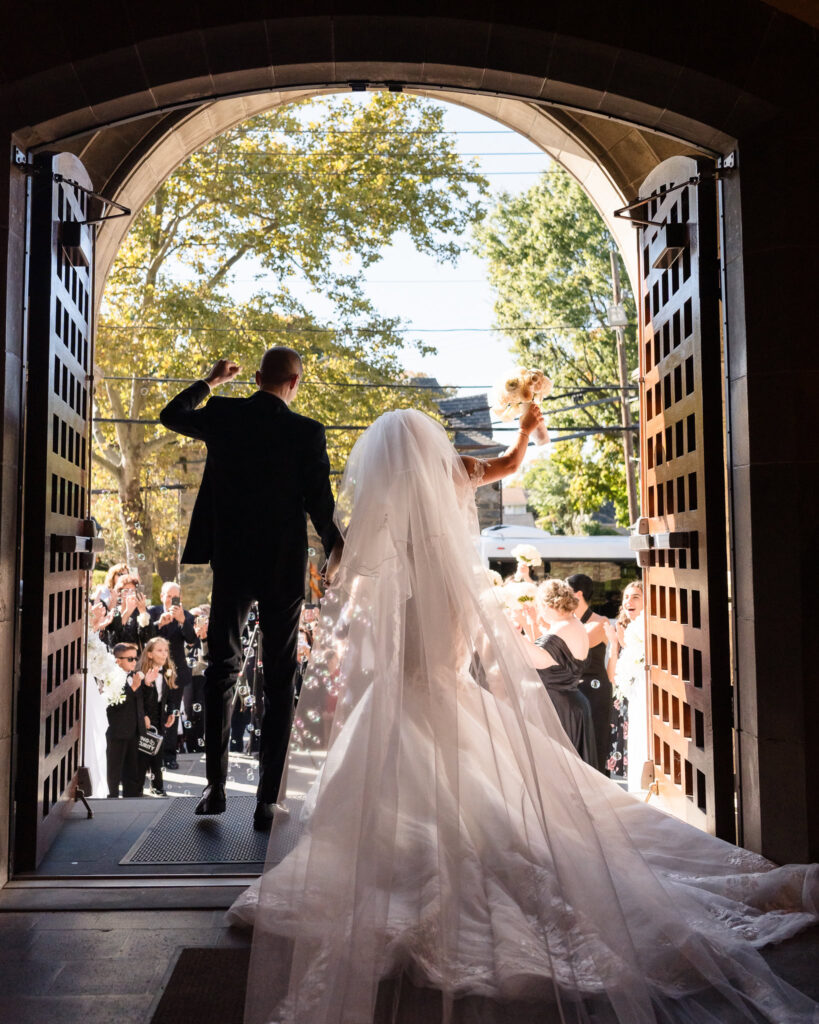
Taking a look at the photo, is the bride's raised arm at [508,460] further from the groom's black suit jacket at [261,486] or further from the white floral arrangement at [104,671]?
the white floral arrangement at [104,671]

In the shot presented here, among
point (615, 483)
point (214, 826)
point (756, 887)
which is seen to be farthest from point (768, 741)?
point (615, 483)

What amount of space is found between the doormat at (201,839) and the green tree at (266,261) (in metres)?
11.1

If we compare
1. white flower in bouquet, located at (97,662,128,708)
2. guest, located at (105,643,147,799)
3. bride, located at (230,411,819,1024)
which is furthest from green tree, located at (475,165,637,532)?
bride, located at (230,411,819,1024)

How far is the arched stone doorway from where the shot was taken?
3400 millimetres

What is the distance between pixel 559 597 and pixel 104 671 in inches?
116

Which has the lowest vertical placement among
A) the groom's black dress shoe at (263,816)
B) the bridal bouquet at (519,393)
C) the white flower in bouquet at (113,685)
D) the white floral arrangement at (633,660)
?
the groom's black dress shoe at (263,816)

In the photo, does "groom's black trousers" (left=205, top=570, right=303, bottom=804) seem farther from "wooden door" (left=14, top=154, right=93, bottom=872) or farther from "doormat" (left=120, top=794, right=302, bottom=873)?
"wooden door" (left=14, top=154, right=93, bottom=872)

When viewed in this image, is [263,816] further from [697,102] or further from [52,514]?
[697,102]

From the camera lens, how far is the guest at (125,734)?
6.75 m

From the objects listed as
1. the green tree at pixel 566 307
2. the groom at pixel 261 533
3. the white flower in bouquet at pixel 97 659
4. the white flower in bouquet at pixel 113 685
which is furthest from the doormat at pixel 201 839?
the green tree at pixel 566 307

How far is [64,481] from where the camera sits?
4.02 meters

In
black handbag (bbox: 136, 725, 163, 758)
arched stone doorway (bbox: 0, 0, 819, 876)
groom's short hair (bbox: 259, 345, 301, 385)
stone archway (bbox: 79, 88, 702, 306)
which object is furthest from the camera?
black handbag (bbox: 136, 725, 163, 758)

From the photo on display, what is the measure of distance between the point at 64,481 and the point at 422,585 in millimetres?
1871

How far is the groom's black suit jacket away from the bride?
1.15ft
